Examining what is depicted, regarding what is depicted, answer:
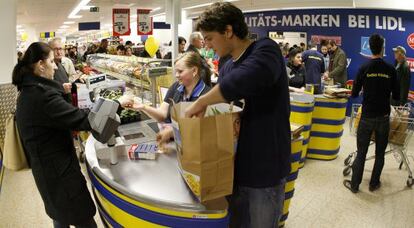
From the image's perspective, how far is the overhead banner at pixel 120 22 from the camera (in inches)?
426

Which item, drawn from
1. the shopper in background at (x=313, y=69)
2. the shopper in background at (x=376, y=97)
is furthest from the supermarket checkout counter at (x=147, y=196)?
the shopper in background at (x=313, y=69)

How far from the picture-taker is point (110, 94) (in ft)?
10.2

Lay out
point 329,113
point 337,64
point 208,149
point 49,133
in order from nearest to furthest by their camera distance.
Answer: point 208,149
point 49,133
point 329,113
point 337,64

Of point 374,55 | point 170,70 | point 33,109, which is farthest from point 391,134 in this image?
point 33,109

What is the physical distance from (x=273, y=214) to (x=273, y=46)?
91 centimetres

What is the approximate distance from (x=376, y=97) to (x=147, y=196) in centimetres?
329

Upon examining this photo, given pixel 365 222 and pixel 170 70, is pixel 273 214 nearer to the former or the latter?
pixel 365 222

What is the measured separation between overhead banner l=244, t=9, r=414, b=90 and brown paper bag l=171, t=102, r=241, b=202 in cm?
721

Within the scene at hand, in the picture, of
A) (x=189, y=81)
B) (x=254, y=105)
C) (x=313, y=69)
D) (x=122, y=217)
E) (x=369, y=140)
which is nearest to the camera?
(x=254, y=105)

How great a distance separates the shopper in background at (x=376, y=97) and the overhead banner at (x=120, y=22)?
8.40 metres

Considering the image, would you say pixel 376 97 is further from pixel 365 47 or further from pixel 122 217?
pixel 365 47

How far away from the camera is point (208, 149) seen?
4.99 ft

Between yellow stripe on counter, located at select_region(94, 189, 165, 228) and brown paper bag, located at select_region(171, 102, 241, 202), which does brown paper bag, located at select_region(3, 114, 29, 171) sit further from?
brown paper bag, located at select_region(171, 102, 241, 202)

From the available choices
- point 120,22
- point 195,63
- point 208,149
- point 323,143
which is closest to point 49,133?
point 195,63
